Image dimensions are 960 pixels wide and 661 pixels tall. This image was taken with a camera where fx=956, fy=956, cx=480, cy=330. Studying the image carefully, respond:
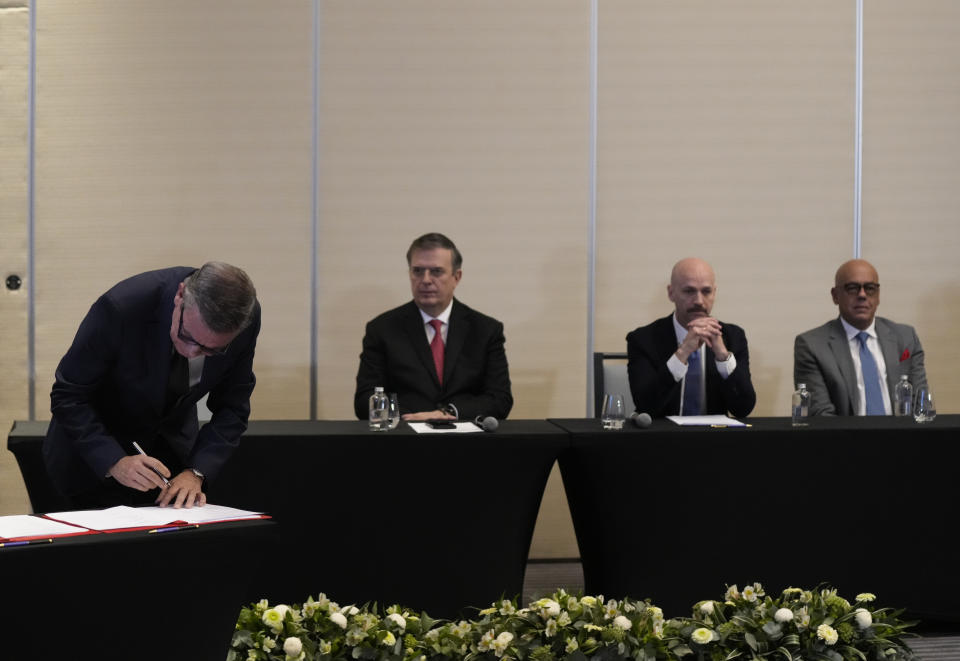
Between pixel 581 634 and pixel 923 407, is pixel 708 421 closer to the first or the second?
pixel 923 407

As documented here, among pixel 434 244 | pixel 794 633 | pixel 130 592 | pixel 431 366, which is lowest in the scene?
pixel 794 633

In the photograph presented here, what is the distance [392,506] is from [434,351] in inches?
41.3

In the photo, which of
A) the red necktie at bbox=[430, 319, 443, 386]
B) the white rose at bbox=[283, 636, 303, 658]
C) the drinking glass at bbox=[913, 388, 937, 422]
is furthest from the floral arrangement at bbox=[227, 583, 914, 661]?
the red necktie at bbox=[430, 319, 443, 386]

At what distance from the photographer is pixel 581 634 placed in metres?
2.23

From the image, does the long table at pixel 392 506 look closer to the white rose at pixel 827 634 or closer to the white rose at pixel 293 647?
the white rose at pixel 293 647

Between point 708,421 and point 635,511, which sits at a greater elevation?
point 708,421

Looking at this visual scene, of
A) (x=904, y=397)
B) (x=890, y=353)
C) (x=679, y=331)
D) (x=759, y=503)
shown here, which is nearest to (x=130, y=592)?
(x=759, y=503)

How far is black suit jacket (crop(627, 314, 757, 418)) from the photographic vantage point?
3730 mm

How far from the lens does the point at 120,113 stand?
460cm

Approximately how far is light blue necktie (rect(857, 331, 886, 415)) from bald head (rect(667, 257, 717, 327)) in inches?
32.3

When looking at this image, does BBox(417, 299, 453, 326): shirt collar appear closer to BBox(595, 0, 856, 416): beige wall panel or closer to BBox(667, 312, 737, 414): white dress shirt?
BBox(667, 312, 737, 414): white dress shirt

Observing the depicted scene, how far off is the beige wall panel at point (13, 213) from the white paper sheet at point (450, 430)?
2.33 m

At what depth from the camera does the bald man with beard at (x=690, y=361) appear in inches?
145

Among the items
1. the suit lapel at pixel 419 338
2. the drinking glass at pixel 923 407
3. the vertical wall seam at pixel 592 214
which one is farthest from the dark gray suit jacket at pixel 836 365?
the suit lapel at pixel 419 338
